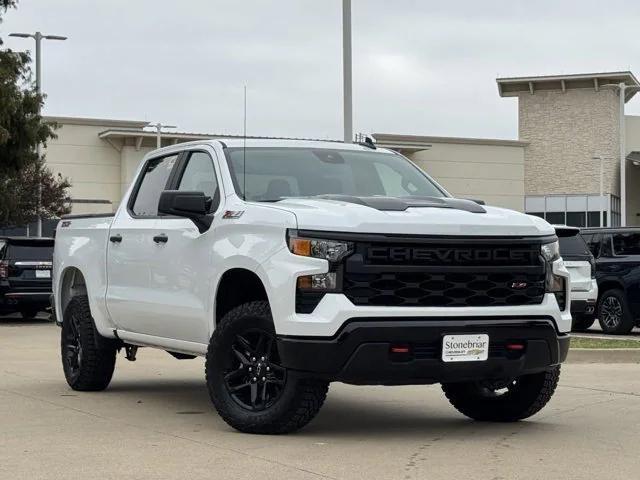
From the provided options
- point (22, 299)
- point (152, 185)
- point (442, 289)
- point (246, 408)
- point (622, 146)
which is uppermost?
point (622, 146)

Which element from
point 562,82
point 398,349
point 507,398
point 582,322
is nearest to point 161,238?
point 398,349

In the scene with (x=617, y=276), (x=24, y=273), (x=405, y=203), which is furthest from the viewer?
(x=24, y=273)

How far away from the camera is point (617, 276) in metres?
21.0

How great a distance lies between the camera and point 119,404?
1012 centimetres

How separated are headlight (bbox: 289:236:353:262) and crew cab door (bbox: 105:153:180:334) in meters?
2.02

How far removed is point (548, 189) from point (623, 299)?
5818cm

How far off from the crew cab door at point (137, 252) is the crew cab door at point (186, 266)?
0.11 m

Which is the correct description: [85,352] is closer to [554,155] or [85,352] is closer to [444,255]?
[444,255]

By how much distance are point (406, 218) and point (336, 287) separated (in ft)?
2.10

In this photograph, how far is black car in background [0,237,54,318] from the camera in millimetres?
24234

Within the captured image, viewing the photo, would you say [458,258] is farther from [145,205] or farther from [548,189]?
[548,189]

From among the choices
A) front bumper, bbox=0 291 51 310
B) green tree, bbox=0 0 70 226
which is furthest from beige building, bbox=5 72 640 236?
front bumper, bbox=0 291 51 310

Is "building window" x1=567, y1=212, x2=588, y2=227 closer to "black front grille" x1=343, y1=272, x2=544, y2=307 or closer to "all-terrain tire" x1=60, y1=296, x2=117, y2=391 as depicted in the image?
"all-terrain tire" x1=60, y1=296, x2=117, y2=391

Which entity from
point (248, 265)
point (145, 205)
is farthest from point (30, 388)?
point (248, 265)
